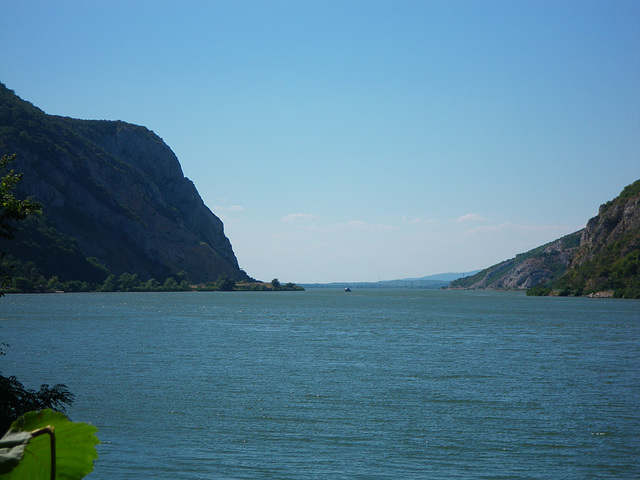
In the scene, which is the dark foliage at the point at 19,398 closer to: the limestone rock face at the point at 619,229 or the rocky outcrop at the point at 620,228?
the rocky outcrop at the point at 620,228

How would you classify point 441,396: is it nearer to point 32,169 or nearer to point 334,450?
point 334,450

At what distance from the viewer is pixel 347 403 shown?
33688 millimetres

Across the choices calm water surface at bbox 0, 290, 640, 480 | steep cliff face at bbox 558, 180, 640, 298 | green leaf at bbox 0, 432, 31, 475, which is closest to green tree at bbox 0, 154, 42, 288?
calm water surface at bbox 0, 290, 640, 480

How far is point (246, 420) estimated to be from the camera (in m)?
30.0

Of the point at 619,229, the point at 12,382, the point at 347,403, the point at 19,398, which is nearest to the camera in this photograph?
the point at 12,382

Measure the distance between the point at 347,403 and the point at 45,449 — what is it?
109 ft

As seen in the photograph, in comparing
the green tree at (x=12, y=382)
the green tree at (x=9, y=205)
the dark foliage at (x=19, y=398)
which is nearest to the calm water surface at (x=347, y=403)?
the dark foliage at (x=19, y=398)

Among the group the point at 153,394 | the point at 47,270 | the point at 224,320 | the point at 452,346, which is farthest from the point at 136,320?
the point at 47,270

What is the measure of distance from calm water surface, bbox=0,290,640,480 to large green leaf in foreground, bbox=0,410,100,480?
2190 cm

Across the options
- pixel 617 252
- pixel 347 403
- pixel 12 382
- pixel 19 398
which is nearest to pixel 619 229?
pixel 617 252

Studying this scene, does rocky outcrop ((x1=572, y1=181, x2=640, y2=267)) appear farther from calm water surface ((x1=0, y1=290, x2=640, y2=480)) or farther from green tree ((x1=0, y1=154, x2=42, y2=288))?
green tree ((x1=0, y1=154, x2=42, y2=288))

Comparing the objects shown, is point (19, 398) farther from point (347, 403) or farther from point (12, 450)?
point (12, 450)

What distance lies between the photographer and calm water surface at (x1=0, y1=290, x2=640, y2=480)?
941 inches

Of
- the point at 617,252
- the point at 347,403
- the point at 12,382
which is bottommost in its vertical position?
the point at 347,403
